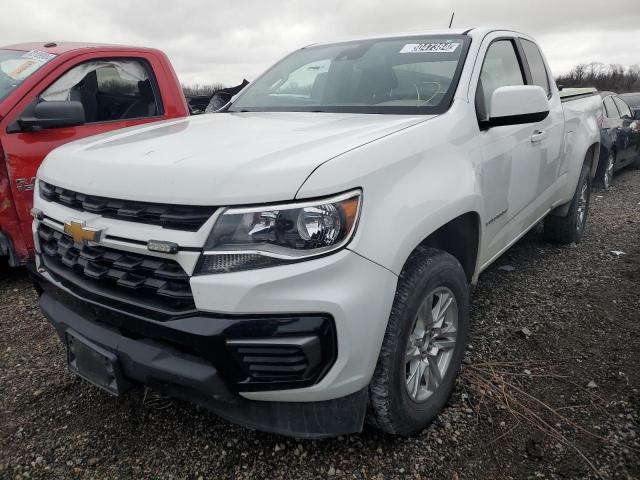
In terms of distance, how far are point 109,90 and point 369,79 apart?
2.34 metres

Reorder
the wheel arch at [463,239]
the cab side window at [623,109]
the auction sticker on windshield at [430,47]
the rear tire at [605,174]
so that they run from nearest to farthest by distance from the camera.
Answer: the wheel arch at [463,239], the auction sticker on windshield at [430,47], the rear tire at [605,174], the cab side window at [623,109]

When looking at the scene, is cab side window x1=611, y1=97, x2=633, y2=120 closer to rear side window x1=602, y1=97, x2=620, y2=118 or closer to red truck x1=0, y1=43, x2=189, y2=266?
rear side window x1=602, y1=97, x2=620, y2=118

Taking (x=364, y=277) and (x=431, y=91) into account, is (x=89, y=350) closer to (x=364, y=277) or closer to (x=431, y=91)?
(x=364, y=277)

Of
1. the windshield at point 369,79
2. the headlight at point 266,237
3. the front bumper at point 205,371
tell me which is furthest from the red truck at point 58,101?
the headlight at point 266,237

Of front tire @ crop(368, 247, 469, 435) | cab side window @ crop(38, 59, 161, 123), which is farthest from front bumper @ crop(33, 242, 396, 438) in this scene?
cab side window @ crop(38, 59, 161, 123)

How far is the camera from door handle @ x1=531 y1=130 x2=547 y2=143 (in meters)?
3.07

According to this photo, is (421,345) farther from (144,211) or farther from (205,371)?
(144,211)

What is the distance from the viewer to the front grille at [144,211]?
5.21ft

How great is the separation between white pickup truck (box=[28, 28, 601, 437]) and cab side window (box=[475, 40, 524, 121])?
78 mm

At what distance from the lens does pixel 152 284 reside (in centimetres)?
166

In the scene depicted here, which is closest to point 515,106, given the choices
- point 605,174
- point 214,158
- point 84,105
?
point 214,158

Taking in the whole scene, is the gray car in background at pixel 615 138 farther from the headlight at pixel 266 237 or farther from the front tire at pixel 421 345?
the headlight at pixel 266 237

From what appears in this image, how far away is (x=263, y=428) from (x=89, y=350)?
0.71 metres

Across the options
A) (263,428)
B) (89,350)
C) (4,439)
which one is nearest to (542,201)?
(263,428)
